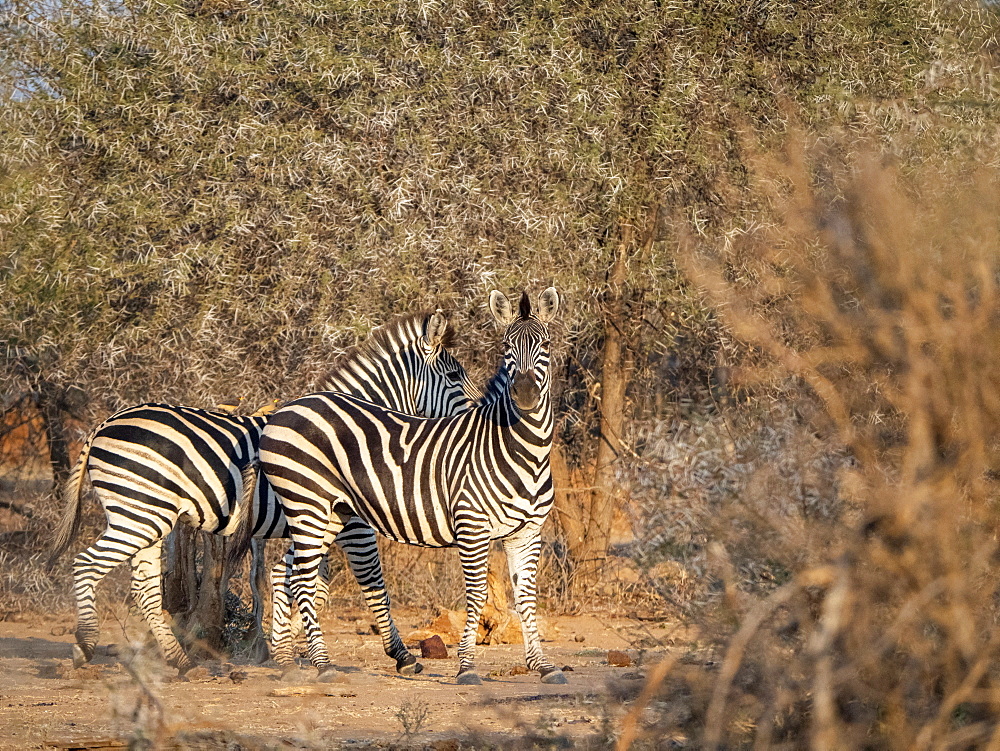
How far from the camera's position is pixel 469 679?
788 centimetres

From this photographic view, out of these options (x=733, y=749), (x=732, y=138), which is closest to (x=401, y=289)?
(x=732, y=138)

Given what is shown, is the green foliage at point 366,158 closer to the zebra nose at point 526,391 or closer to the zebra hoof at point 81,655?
the zebra nose at point 526,391

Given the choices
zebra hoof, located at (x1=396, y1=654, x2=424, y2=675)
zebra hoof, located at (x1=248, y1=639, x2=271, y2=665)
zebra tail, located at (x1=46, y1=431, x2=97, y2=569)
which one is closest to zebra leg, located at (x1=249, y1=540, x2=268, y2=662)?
zebra hoof, located at (x1=248, y1=639, x2=271, y2=665)

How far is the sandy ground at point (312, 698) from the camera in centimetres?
515

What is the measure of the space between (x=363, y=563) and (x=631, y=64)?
4.96 m

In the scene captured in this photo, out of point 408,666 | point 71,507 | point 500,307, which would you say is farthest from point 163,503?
point 500,307

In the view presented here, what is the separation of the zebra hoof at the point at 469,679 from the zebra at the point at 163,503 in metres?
0.69

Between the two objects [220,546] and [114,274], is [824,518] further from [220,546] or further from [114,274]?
[114,274]

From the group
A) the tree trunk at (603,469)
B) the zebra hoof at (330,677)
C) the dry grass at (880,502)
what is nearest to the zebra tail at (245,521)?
Answer: the zebra hoof at (330,677)

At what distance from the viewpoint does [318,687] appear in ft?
25.3

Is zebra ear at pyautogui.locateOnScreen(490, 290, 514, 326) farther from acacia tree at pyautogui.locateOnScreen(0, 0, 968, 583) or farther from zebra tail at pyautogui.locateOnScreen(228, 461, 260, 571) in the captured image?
zebra tail at pyautogui.locateOnScreen(228, 461, 260, 571)

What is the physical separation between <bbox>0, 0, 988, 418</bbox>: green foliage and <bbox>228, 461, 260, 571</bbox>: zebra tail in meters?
2.03

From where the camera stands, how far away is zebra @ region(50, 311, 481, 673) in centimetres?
848

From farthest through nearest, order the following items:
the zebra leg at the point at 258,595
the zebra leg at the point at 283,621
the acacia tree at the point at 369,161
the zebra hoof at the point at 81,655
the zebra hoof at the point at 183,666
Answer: the acacia tree at the point at 369,161
the zebra leg at the point at 258,595
the zebra leg at the point at 283,621
the zebra hoof at the point at 183,666
the zebra hoof at the point at 81,655
